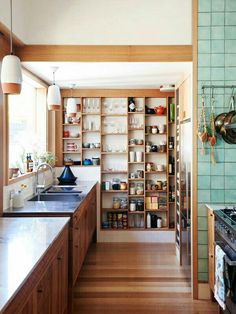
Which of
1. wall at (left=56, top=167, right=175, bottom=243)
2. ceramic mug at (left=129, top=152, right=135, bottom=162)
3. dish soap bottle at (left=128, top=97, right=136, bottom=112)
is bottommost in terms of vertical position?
wall at (left=56, top=167, right=175, bottom=243)

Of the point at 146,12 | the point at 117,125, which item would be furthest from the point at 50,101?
the point at 117,125

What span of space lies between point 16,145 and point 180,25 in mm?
2255

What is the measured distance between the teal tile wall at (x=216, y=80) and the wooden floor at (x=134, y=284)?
38 cm

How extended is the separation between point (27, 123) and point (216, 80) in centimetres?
246

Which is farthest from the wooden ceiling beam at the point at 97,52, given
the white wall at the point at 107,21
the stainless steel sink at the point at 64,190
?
the stainless steel sink at the point at 64,190

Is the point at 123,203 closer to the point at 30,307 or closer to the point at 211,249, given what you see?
the point at 211,249

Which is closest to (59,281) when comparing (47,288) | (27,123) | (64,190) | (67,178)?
(47,288)

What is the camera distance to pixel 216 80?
376 centimetres

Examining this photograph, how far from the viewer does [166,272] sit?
452cm

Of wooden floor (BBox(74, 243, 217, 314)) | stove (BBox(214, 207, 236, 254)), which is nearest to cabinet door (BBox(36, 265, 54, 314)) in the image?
wooden floor (BBox(74, 243, 217, 314))

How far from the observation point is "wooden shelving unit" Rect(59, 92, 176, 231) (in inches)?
235

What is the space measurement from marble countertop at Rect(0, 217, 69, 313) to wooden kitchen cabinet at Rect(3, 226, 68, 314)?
45mm

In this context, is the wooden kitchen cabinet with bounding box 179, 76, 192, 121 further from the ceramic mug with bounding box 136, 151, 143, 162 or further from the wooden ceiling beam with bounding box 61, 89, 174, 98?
the ceramic mug with bounding box 136, 151, 143, 162

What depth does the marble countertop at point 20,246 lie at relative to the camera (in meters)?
1.65
